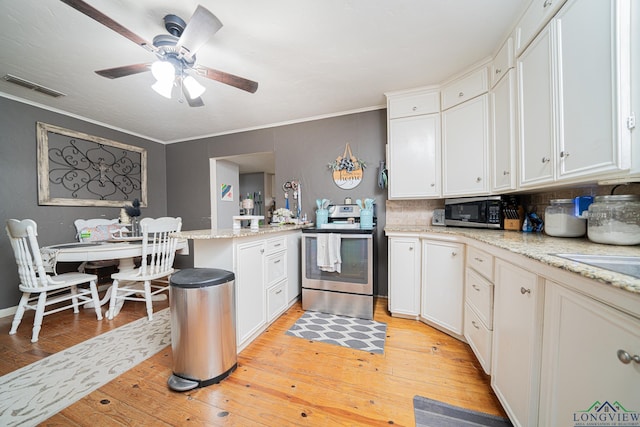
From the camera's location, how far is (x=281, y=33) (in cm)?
160

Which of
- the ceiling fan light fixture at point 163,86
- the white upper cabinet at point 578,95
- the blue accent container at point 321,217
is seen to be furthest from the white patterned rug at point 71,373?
the white upper cabinet at point 578,95

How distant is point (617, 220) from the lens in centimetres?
102

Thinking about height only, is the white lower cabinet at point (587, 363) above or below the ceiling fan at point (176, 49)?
below

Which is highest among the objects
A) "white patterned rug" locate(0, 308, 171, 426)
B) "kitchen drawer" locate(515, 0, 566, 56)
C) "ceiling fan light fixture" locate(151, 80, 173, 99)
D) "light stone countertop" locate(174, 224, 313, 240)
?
"kitchen drawer" locate(515, 0, 566, 56)

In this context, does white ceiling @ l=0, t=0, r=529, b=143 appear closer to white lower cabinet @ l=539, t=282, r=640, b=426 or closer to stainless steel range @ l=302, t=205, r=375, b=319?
stainless steel range @ l=302, t=205, r=375, b=319

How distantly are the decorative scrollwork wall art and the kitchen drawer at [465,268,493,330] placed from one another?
4622 mm

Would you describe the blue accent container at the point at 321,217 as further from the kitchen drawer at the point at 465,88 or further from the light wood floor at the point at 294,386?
the kitchen drawer at the point at 465,88

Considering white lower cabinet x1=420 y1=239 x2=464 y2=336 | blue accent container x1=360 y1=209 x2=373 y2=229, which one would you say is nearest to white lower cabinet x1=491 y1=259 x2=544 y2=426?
white lower cabinet x1=420 y1=239 x2=464 y2=336

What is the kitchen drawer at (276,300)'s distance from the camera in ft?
6.88

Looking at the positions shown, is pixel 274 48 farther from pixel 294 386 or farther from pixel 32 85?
pixel 32 85

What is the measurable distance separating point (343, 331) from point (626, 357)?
1.75 m

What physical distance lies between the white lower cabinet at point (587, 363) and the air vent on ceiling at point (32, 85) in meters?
4.34

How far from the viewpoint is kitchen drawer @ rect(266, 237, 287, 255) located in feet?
6.90

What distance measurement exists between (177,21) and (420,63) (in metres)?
1.96
